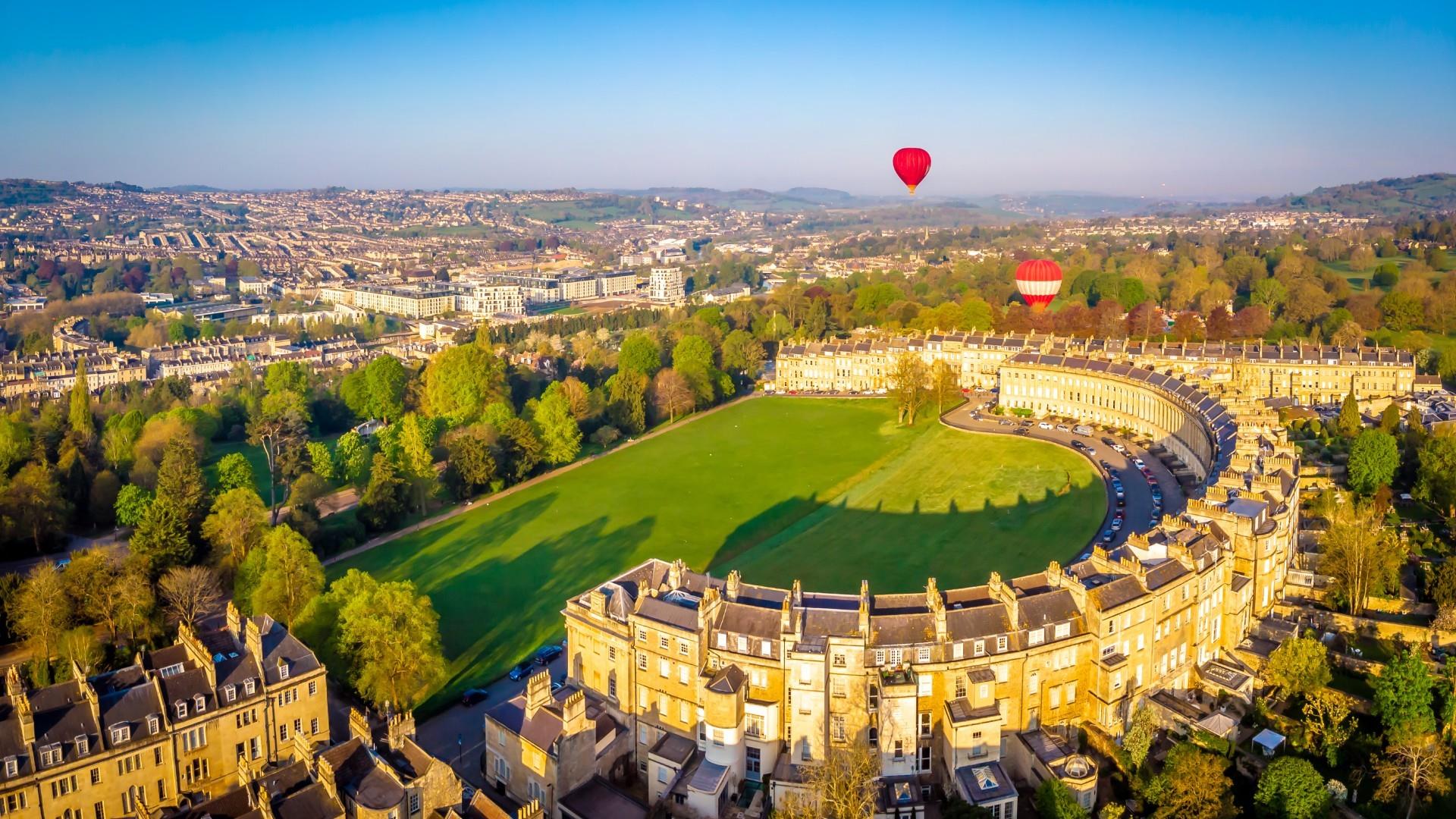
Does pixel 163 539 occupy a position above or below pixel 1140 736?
above

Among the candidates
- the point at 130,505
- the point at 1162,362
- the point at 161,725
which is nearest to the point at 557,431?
the point at 130,505

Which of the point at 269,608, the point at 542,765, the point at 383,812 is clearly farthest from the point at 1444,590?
the point at 269,608

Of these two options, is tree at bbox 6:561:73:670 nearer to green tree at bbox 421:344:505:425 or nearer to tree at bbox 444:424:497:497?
tree at bbox 444:424:497:497

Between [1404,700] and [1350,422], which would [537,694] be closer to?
[1404,700]

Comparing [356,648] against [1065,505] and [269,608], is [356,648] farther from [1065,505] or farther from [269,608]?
[1065,505]

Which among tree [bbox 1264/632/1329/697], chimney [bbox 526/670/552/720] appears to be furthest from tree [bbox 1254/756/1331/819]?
chimney [bbox 526/670/552/720]

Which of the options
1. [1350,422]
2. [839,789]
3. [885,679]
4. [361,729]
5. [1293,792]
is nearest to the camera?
[839,789]

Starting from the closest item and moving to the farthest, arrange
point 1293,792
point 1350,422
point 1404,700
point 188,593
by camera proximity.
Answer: point 1293,792 → point 1404,700 → point 188,593 → point 1350,422
